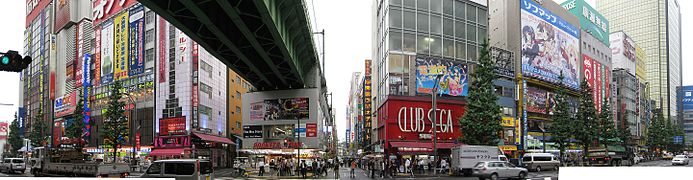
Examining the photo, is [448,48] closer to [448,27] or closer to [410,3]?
[448,27]

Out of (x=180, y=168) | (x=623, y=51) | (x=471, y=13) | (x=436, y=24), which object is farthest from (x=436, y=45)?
(x=623, y=51)

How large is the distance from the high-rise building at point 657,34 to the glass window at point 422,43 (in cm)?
4765

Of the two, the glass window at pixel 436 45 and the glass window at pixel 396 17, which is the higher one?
the glass window at pixel 396 17

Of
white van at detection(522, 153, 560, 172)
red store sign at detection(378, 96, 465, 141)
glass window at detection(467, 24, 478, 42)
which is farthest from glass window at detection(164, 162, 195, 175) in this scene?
glass window at detection(467, 24, 478, 42)

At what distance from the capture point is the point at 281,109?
57000 mm

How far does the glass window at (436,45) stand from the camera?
59.9 m

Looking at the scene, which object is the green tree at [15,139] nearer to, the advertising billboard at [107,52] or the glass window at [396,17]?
the advertising billboard at [107,52]

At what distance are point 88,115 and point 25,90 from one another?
103 feet

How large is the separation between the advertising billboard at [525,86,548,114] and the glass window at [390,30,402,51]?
2413cm

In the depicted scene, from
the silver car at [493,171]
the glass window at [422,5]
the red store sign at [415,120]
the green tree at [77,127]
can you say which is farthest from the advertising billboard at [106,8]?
the silver car at [493,171]

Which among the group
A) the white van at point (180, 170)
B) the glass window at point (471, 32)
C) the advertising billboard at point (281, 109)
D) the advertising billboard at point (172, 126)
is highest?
the glass window at point (471, 32)

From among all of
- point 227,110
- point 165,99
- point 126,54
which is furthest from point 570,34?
point 126,54

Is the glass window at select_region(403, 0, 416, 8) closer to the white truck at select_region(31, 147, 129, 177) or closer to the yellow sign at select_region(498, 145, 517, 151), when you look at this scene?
the yellow sign at select_region(498, 145, 517, 151)

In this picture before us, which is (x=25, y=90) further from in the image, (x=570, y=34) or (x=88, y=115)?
(x=570, y=34)
